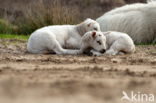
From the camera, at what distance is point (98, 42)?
8.36 m

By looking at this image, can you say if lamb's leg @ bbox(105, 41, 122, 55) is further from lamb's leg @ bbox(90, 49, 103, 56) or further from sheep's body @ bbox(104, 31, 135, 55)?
lamb's leg @ bbox(90, 49, 103, 56)

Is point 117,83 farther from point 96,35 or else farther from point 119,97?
point 96,35

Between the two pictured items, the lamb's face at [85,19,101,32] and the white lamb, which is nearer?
the white lamb

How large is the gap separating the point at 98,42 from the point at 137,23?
3.99m

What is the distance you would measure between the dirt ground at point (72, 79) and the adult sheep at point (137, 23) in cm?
375

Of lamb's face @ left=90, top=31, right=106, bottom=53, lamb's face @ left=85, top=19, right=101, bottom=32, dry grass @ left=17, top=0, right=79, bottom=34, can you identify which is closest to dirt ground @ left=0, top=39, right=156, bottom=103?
lamb's face @ left=90, top=31, right=106, bottom=53

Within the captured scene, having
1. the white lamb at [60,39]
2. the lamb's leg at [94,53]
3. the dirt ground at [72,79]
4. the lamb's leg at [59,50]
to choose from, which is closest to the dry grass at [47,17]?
the white lamb at [60,39]

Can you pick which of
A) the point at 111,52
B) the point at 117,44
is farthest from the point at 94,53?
the point at 117,44

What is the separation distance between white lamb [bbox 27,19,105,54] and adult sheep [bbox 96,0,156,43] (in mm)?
3285

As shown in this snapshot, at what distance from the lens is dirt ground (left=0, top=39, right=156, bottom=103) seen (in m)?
3.82

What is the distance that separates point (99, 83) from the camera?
441cm

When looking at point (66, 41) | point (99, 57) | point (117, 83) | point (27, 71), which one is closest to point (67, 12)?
point (66, 41)

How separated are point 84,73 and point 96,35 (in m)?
2.87

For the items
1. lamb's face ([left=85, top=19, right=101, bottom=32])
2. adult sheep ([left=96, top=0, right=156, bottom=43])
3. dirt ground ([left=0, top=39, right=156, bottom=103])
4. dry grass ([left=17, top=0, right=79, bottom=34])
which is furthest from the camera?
dry grass ([left=17, top=0, right=79, bottom=34])
